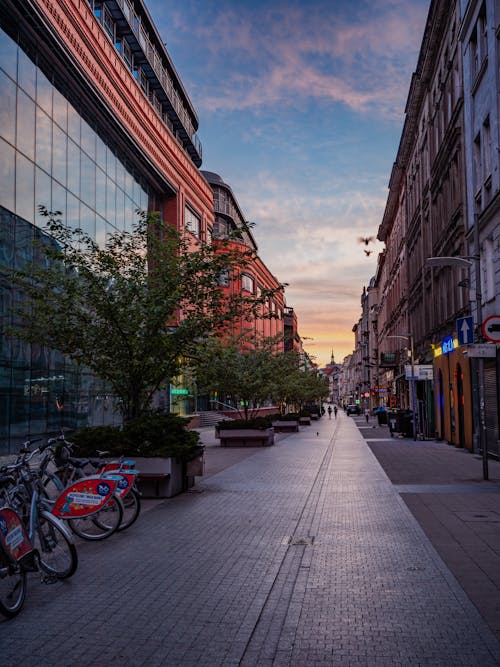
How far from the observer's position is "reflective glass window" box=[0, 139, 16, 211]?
22609mm

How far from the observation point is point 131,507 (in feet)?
33.9

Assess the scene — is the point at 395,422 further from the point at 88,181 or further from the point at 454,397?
the point at 88,181

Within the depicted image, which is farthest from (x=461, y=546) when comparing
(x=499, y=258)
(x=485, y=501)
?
(x=499, y=258)

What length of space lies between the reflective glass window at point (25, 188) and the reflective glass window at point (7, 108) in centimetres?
86

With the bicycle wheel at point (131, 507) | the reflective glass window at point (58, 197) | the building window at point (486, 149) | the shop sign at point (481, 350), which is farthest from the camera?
the reflective glass window at point (58, 197)

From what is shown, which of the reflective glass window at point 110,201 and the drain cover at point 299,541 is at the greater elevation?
the reflective glass window at point 110,201

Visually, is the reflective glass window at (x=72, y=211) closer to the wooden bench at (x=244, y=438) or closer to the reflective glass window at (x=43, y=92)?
the reflective glass window at (x=43, y=92)

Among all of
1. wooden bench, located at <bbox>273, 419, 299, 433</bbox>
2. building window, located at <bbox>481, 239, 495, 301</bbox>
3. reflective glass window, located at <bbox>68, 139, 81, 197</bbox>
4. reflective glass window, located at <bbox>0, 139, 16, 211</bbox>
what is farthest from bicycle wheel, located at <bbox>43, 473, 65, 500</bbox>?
wooden bench, located at <bbox>273, 419, 299, 433</bbox>

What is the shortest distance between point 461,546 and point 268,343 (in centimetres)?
2832

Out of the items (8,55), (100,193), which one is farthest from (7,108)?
(100,193)

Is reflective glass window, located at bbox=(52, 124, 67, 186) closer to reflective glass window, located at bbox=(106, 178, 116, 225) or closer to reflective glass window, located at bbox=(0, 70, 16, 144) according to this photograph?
reflective glass window, located at bbox=(0, 70, 16, 144)

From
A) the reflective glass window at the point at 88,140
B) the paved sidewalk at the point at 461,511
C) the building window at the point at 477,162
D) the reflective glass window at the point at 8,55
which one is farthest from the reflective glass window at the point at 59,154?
the paved sidewalk at the point at 461,511

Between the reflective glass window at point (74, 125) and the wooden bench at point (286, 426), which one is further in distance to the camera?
the wooden bench at point (286, 426)

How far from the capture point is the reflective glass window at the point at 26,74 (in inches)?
965
